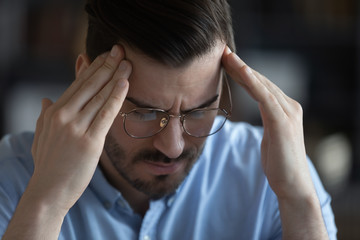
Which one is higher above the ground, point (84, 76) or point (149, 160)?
point (84, 76)

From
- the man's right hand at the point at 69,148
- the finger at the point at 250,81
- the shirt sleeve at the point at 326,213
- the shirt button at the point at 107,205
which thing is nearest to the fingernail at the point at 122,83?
the man's right hand at the point at 69,148

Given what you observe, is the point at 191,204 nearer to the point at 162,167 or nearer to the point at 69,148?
the point at 162,167

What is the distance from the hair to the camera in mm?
1077

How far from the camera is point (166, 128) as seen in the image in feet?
3.78

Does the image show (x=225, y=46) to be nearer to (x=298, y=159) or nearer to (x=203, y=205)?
(x=298, y=159)

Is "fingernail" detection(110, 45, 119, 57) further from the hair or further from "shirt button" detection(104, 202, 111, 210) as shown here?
"shirt button" detection(104, 202, 111, 210)

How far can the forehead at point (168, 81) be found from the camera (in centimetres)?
110

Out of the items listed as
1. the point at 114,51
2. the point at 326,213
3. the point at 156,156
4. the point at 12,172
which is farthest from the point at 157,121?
the point at 326,213

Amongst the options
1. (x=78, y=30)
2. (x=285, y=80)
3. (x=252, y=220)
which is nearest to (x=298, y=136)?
(x=252, y=220)

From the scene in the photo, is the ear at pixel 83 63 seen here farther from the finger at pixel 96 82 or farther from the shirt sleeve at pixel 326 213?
the shirt sleeve at pixel 326 213

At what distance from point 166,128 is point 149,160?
0.38 ft

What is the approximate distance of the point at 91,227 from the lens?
49.9 inches

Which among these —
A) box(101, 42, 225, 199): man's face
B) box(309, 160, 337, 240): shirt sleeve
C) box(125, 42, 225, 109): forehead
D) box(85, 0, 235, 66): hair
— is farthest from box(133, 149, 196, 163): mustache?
box(309, 160, 337, 240): shirt sleeve

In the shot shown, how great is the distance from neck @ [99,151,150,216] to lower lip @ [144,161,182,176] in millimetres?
156
